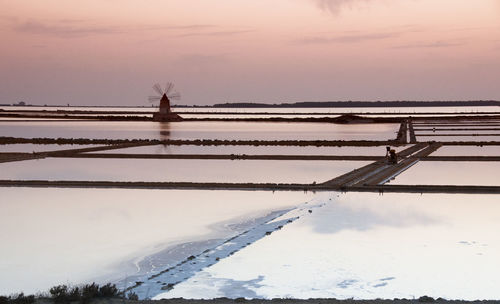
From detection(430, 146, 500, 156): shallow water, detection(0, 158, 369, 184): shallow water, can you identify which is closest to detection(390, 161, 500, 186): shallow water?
detection(0, 158, 369, 184): shallow water

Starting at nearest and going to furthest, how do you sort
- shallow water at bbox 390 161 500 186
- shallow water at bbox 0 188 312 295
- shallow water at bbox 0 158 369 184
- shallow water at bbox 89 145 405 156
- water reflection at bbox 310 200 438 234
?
1. shallow water at bbox 0 188 312 295
2. water reflection at bbox 310 200 438 234
3. shallow water at bbox 390 161 500 186
4. shallow water at bbox 0 158 369 184
5. shallow water at bbox 89 145 405 156

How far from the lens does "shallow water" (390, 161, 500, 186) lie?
1495 cm

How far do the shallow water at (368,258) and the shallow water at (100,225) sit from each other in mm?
867

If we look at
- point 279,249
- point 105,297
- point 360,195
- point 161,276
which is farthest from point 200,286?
point 360,195

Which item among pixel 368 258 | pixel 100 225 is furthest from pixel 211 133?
pixel 368 258

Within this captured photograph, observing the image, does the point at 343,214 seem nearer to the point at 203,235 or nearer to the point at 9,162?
the point at 203,235

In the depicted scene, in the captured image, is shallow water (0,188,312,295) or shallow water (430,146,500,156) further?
shallow water (430,146,500,156)

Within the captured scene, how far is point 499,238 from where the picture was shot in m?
8.88

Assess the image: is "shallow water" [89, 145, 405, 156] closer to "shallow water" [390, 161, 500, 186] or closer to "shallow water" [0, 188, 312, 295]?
"shallow water" [390, 161, 500, 186]

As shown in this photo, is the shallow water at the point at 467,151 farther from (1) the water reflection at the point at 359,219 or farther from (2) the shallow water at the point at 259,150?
(1) the water reflection at the point at 359,219

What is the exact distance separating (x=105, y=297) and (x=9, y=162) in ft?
50.4

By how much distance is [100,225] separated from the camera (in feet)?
32.5

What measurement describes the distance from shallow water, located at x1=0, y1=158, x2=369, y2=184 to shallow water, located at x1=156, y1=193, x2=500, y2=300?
4.64 meters

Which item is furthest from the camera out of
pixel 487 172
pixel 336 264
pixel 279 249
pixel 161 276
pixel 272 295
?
pixel 487 172
